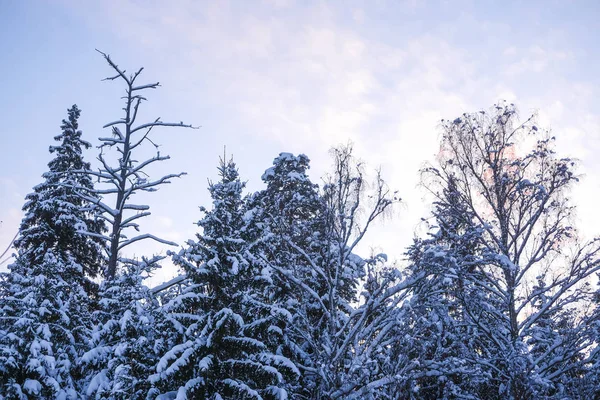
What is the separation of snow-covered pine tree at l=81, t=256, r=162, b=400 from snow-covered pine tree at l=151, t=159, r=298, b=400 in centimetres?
80

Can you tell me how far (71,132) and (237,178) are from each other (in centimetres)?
1113

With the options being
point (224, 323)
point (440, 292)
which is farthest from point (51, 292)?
point (440, 292)

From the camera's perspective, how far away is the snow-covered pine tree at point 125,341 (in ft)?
37.4

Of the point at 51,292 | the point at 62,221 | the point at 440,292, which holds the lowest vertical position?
the point at 440,292

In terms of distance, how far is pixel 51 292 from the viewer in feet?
46.9

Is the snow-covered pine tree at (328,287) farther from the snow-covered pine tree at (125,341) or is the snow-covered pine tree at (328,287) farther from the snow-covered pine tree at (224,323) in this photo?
the snow-covered pine tree at (125,341)

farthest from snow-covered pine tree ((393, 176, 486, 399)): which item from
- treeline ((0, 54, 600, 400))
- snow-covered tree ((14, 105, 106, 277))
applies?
snow-covered tree ((14, 105, 106, 277))

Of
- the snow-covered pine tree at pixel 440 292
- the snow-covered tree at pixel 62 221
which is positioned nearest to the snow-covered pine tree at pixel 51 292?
the snow-covered tree at pixel 62 221

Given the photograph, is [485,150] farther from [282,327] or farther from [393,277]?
[282,327]

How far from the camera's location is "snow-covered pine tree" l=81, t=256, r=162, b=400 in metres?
11.4

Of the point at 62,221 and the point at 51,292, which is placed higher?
the point at 62,221

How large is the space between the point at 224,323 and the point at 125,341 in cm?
312

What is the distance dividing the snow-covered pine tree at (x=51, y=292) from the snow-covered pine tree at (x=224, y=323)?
361 centimetres

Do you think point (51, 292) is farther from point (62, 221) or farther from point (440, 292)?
point (440, 292)
